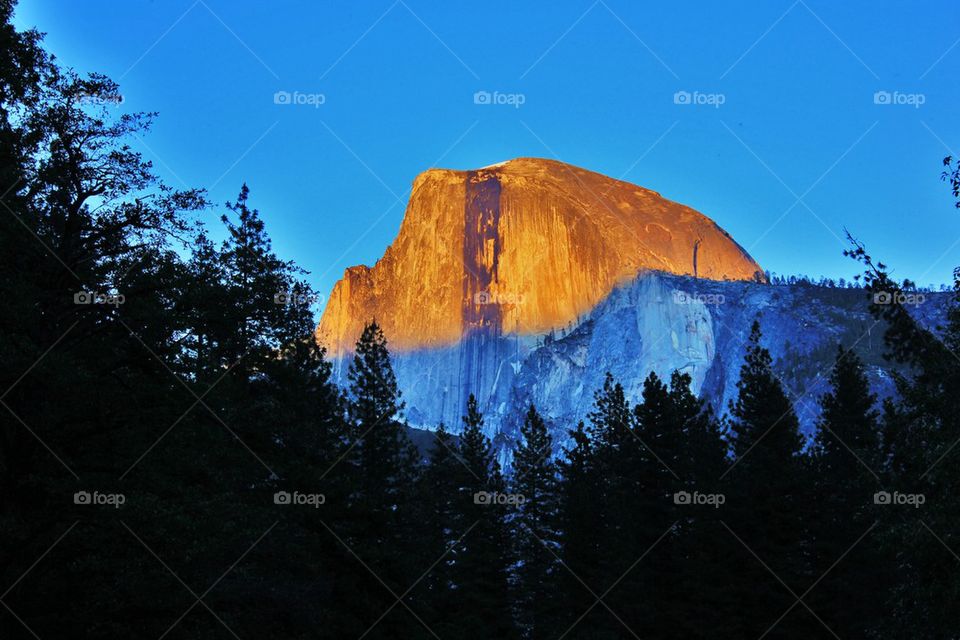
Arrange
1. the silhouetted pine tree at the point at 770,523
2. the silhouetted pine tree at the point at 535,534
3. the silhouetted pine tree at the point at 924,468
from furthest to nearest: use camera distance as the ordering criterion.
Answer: the silhouetted pine tree at the point at 535,534 < the silhouetted pine tree at the point at 770,523 < the silhouetted pine tree at the point at 924,468

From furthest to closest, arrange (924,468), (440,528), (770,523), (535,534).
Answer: (440,528) < (535,534) < (770,523) < (924,468)

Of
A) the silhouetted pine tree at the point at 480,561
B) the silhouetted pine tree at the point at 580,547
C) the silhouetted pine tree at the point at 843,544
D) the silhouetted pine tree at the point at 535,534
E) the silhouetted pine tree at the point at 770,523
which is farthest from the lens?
the silhouetted pine tree at the point at 480,561

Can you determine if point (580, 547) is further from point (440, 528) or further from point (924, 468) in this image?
point (924, 468)

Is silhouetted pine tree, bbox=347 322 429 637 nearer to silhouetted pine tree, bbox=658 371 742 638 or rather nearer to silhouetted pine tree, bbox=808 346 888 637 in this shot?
silhouetted pine tree, bbox=658 371 742 638

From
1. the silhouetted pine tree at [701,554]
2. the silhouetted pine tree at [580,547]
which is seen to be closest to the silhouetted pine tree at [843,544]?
the silhouetted pine tree at [701,554]

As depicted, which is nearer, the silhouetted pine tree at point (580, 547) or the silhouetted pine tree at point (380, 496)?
the silhouetted pine tree at point (380, 496)

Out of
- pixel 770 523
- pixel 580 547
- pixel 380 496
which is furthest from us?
pixel 580 547

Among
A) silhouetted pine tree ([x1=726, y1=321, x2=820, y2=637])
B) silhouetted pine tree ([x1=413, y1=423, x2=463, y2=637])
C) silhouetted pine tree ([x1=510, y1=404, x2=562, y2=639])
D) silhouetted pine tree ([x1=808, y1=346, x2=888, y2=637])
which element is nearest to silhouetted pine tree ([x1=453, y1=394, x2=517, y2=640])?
silhouetted pine tree ([x1=413, y1=423, x2=463, y2=637])

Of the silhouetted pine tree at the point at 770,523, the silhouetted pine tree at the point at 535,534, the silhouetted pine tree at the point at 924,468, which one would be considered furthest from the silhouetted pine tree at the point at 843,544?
the silhouetted pine tree at the point at 924,468

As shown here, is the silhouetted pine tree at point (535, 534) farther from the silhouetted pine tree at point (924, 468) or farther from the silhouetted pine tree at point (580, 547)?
the silhouetted pine tree at point (924, 468)

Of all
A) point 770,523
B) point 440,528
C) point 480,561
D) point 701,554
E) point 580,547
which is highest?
point 770,523

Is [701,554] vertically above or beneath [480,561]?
above

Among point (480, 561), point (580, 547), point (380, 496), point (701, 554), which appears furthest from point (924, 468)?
point (480, 561)

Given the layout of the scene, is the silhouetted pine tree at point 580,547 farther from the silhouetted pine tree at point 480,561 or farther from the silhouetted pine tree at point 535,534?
the silhouetted pine tree at point 480,561
